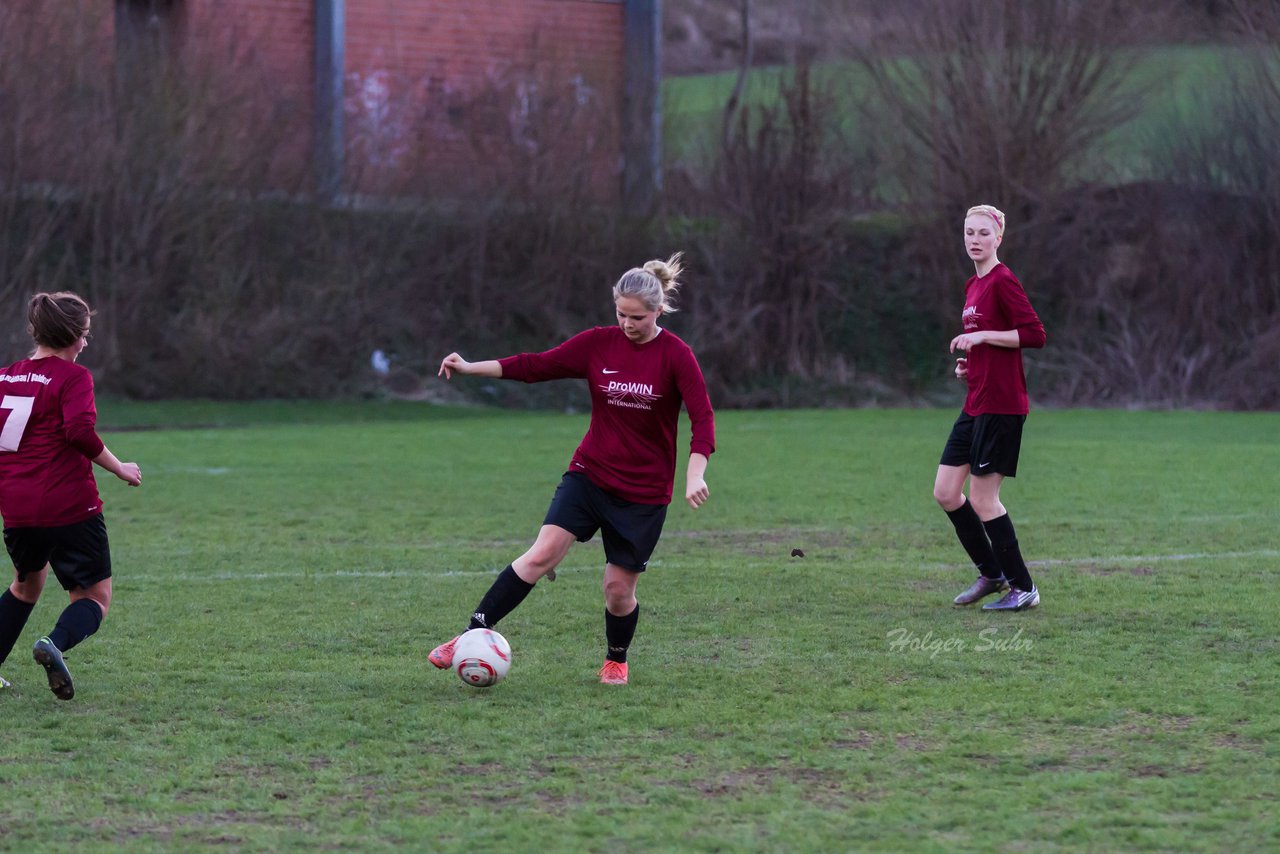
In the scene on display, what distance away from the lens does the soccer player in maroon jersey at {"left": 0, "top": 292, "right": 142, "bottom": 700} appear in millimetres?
5191

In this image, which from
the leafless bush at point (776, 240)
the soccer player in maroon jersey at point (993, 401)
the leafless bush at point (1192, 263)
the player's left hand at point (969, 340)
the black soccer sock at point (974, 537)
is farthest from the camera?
the leafless bush at point (776, 240)

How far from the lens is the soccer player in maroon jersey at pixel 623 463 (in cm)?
560

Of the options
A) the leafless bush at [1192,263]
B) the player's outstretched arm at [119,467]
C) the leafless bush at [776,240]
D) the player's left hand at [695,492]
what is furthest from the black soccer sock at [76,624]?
the leafless bush at [1192,263]

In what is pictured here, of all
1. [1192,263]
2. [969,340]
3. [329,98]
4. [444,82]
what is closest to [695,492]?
[969,340]

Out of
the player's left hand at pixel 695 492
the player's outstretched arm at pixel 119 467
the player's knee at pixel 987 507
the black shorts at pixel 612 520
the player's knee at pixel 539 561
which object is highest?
the player's outstretched arm at pixel 119 467

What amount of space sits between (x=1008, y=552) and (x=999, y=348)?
0.95 metres

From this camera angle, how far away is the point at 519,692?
5520 millimetres

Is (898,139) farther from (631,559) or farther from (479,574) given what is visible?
(631,559)

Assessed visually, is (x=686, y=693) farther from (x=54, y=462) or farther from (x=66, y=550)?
(x=54, y=462)

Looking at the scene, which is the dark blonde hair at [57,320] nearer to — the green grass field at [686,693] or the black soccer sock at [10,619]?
the black soccer sock at [10,619]

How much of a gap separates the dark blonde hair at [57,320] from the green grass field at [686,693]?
50.7 inches

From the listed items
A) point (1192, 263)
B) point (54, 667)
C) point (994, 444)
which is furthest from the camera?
point (1192, 263)

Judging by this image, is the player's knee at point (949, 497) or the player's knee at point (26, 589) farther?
the player's knee at point (949, 497)

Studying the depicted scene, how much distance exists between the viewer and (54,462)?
5.26m
